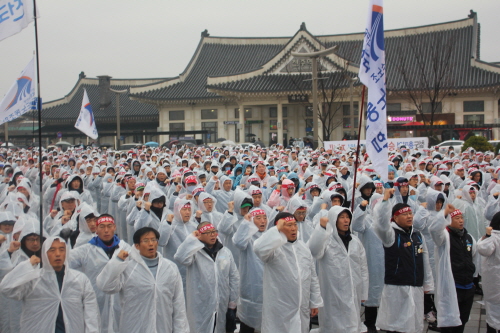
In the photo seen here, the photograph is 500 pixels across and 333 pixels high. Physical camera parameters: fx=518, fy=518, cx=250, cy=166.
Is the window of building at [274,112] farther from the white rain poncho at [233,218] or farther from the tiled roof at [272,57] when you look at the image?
the white rain poncho at [233,218]

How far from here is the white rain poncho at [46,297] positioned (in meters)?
4.00

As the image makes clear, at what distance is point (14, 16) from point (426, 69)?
31.2 metres

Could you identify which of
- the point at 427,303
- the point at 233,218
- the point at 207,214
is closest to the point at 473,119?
the point at 427,303

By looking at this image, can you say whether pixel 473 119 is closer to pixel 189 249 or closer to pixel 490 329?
pixel 490 329

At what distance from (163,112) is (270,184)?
92.4 feet

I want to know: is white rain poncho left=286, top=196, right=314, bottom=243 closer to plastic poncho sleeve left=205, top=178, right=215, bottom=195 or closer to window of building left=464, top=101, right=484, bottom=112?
plastic poncho sleeve left=205, top=178, right=215, bottom=195

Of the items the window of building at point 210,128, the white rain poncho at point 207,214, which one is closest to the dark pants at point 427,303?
the white rain poncho at point 207,214

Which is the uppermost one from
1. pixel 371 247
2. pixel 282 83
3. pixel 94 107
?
pixel 282 83

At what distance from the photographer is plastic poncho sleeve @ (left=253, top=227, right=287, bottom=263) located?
4.53 m

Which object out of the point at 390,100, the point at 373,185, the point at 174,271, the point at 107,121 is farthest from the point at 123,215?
the point at 107,121

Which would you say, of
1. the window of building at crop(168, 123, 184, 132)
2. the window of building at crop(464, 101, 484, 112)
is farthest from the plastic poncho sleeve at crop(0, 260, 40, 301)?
the window of building at crop(168, 123, 184, 132)

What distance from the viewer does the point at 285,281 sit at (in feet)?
15.4

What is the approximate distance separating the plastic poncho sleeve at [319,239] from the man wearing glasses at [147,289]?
1359 mm

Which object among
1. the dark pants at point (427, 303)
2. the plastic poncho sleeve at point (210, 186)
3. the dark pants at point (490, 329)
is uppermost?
the plastic poncho sleeve at point (210, 186)
